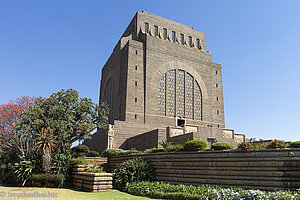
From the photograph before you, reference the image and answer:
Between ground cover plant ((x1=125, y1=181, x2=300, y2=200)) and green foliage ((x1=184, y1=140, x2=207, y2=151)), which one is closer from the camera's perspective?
ground cover plant ((x1=125, y1=181, x2=300, y2=200))

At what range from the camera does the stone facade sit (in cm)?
3388

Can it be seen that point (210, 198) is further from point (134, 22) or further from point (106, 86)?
point (106, 86)

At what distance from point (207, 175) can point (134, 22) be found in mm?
33381

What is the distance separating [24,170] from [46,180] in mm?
2162

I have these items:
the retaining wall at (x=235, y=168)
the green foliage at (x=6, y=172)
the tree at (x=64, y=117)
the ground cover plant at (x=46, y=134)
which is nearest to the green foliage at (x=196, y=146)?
the retaining wall at (x=235, y=168)

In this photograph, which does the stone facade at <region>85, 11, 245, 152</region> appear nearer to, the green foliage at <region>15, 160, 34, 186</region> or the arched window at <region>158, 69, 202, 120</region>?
the arched window at <region>158, 69, 202, 120</region>

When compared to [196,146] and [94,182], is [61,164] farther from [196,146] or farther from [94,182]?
[196,146]

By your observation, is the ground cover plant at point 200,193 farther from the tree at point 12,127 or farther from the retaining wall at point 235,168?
the tree at point 12,127

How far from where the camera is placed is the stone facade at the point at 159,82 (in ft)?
111

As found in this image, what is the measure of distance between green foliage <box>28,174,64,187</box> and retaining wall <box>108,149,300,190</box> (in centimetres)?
635

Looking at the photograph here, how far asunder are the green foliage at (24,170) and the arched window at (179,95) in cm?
2173

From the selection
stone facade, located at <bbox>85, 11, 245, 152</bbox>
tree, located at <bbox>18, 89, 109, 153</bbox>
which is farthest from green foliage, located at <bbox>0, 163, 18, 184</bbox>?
stone facade, located at <bbox>85, 11, 245, 152</bbox>

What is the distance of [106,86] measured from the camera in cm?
4650

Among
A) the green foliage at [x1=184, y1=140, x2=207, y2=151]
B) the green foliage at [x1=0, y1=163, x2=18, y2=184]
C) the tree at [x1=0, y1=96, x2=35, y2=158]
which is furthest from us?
the tree at [x1=0, y1=96, x2=35, y2=158]
